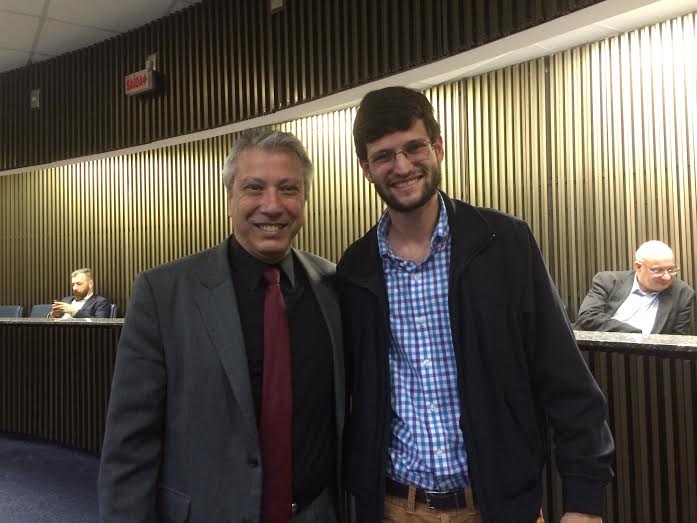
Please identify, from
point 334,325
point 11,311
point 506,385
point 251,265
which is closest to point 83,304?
point 11,311

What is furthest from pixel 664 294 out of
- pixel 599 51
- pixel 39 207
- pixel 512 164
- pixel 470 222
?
pixel 39 207

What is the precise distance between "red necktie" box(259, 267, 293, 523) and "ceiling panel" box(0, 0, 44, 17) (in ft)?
15.5

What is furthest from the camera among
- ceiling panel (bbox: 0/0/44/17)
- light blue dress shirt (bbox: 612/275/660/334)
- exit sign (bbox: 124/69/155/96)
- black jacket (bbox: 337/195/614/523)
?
exit sign (bbox: 124/69/155/96)

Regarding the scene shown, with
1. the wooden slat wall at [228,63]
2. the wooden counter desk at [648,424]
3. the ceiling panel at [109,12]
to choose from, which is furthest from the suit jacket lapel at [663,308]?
the ceiling panel at [109,12]

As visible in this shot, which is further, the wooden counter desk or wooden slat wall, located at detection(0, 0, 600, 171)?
wooden slat wall, located at detection(0, 0, 600, 171)

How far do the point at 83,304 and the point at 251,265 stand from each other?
6112 mm

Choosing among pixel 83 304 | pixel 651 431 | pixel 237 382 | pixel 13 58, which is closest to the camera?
pixel 237 382

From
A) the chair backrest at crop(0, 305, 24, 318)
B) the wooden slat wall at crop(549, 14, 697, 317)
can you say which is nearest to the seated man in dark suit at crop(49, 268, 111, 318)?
the chair backrest at crop(0, 305, 24, 318)

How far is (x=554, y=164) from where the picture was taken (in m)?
5.16

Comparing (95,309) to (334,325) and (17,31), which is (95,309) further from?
(334,325)

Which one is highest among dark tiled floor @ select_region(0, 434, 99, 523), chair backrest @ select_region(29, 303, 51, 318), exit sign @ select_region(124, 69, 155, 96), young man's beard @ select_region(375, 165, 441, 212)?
exit sign @ select_region(124, 69, 155, 96)

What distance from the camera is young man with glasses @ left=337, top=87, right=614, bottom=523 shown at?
1425mm

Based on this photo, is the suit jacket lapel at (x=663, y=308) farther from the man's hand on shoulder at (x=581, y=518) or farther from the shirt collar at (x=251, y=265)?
the shirt collar at (x=251, y=265)

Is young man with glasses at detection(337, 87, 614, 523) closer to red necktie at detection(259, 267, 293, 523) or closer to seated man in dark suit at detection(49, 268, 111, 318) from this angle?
red necktie at detection(259, 267, 293, 523)
